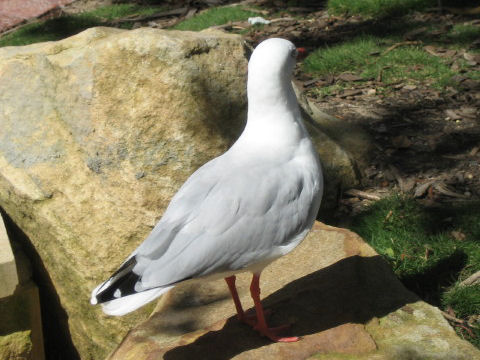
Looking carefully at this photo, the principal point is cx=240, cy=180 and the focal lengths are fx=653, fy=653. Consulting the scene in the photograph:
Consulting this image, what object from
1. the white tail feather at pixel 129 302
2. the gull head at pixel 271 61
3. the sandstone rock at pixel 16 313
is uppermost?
the gull head at pixel 271 61

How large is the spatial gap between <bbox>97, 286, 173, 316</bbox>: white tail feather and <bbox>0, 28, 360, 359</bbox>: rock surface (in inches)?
44.2

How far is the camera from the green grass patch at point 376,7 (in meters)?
7.22

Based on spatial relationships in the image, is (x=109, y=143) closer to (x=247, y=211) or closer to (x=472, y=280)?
(x=247, y=211)

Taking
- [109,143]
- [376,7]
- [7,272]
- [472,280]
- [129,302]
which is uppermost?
[109,143]

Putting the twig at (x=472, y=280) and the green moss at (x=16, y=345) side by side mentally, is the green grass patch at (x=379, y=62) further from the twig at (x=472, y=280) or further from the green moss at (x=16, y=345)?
the green moss at (x=16, y=345)

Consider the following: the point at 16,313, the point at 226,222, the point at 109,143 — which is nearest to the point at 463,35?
the point at 109,143

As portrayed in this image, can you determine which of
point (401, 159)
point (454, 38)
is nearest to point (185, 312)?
point (401, 159)

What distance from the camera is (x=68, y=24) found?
8367 millimetres

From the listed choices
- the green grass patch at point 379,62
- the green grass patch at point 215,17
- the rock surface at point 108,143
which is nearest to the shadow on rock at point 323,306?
the rock surface at point 108,143

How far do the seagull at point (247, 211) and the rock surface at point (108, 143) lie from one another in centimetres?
77

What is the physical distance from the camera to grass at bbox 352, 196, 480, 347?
354cm

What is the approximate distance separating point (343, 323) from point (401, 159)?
2177 mm

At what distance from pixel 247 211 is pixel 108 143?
4.25ft

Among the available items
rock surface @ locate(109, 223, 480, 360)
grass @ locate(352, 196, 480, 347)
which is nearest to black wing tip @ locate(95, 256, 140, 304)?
rock surface @ locate(109, 223, 480, 360)
